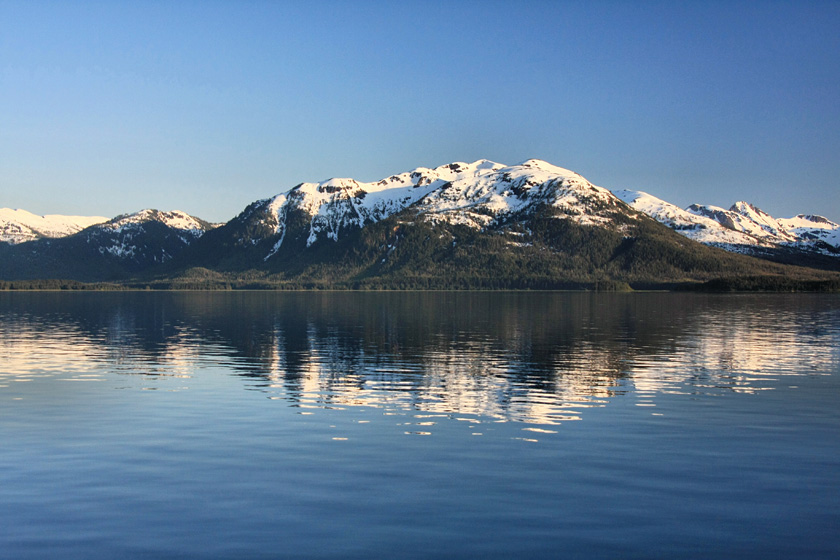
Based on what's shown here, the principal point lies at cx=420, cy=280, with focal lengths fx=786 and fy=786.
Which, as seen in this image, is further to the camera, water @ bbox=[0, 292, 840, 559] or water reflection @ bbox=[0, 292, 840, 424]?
water reflection @ bbox=[0, 292, 840, 424]

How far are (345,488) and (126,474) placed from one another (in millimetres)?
8791

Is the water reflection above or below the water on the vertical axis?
above

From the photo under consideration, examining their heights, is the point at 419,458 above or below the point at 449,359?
below

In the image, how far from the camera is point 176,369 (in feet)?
211

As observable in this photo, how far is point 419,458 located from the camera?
106 feet

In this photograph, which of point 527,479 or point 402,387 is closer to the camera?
point 527,479

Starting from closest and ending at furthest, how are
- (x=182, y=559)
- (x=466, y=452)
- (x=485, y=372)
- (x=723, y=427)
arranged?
1. (x=182, y=559)
2. (x=466, y=452)
3. (x=723, y=427)
4. (x=485, y=372)

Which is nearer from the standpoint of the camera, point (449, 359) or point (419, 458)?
point (419, 458)

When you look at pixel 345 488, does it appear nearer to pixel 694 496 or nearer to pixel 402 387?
pixel 694 496

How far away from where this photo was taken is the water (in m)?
23.2

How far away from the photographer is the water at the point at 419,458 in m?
23.2

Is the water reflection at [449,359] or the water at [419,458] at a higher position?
the water reflection at [449,359]

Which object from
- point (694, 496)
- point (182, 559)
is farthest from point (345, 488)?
point (694, 496)

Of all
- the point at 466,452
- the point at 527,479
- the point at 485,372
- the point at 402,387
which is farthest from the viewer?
the point at 485,372
